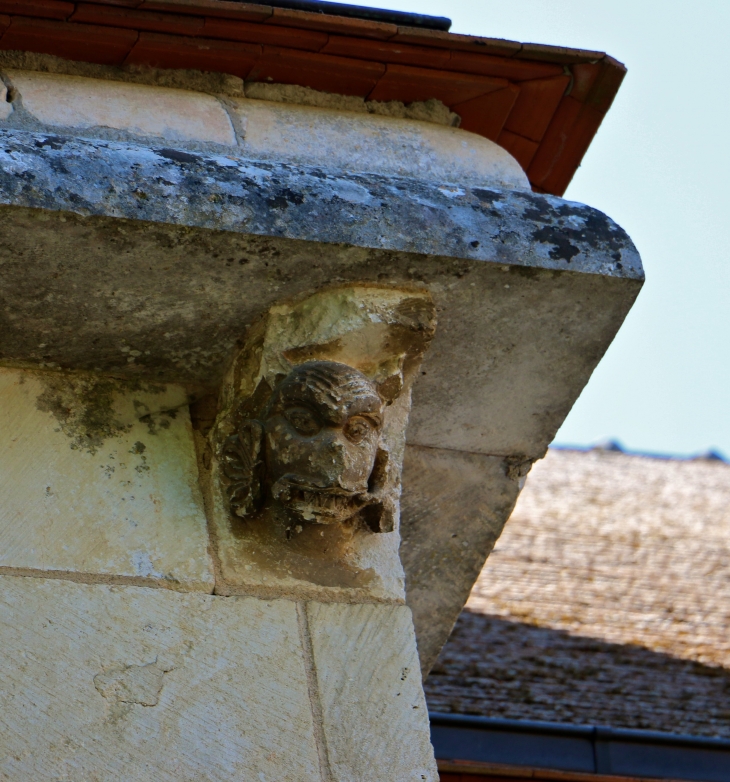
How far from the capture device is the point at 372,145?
130 inches

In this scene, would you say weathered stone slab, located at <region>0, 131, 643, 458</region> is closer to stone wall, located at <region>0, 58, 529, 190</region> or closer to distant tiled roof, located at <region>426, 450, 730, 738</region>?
stone wall, located at <region>0, 58, 529, 190</region>

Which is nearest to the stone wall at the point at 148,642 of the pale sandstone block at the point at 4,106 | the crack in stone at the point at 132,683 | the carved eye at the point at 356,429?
the crack in stone at the point at 132,683

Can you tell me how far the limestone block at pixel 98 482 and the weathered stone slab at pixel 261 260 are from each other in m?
0.09

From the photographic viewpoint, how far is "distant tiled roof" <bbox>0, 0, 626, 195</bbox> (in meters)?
3.03

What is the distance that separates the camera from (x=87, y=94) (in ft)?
10.1

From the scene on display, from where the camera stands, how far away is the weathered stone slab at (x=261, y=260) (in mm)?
2703

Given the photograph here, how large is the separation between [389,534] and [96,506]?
71 cm

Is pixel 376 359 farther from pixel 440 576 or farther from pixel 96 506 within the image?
pixel 440 576

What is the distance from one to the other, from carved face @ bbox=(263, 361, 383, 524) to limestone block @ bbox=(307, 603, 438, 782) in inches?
10.0

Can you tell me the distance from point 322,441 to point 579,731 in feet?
7.68

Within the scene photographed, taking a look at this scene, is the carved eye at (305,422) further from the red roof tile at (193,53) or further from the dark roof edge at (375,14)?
the dark roof edge at (375,14)

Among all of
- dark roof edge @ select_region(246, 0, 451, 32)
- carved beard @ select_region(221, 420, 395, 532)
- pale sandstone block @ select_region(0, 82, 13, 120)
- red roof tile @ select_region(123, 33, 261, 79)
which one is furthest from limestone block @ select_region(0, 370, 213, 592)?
dark roof edge @ select_region(246, 0, 451, 32)

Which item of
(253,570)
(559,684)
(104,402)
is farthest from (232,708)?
(559,684)

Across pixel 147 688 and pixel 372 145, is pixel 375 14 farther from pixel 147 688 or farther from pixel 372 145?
pixel 147 688
